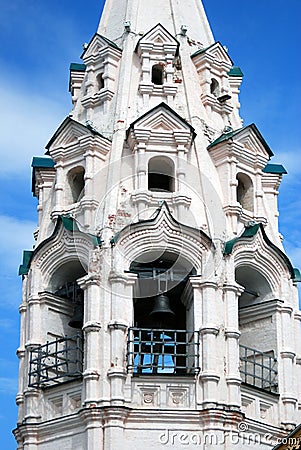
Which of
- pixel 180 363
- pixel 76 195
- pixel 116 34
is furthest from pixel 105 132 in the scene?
pixel 180 363

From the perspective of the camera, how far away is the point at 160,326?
922 inches

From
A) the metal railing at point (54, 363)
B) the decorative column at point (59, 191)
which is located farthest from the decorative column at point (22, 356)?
the decorative column at point (59, 191)

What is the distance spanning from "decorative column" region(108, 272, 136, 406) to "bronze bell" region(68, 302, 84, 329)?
139 centimetres

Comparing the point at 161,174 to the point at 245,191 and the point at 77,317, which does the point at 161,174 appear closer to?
the point at 245,191

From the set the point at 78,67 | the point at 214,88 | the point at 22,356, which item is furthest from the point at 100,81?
the point at 22,356

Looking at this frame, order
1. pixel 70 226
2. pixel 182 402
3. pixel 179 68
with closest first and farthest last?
pixel 182 402, pixel 70 226, pixel 179 68

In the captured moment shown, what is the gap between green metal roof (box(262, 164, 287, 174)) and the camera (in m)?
25.0

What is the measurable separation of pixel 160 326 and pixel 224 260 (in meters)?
2.15

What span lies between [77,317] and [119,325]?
1.96m

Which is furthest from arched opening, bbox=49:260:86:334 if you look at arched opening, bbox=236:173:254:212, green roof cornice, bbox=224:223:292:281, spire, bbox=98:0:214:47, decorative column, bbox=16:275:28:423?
spire, bbox=98:0:214:47

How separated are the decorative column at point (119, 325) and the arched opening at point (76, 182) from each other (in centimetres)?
284

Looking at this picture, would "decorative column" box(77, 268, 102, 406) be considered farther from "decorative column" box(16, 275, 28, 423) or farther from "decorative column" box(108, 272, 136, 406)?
"decorative column" box(16, 275, 28, 423)

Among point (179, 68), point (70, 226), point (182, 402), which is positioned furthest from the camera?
point (179, 68)

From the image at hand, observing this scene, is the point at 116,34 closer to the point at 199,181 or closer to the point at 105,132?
the point at 105,132
